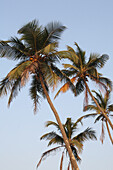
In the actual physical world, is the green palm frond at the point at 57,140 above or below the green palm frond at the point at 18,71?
below

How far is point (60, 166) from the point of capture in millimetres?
23844

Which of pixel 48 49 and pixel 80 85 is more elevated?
pixel 48 49

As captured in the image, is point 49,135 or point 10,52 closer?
point 10,52

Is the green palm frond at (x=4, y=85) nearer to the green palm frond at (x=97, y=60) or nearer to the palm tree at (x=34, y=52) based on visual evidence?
the palm tree at (x=34, y=52)

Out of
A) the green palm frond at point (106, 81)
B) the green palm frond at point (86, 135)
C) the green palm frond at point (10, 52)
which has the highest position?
the green palm frond at point (10, 52)

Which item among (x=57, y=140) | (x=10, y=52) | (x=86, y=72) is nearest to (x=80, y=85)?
(x=86, y=72)

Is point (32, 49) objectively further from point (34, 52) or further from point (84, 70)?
point (84, 70)

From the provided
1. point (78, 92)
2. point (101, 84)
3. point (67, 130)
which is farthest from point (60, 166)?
point (101, 84)

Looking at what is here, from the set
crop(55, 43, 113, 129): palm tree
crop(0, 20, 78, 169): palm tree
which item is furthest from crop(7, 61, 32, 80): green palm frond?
crop(55, 43, 113, 129): palm tree

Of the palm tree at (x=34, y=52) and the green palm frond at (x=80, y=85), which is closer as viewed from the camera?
the palm tree at (x=34, y=52)

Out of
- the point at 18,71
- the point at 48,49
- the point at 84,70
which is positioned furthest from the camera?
the point at 84,70

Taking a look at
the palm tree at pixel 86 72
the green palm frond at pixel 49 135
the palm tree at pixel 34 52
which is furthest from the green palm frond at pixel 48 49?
the green palm frond at pixel 49 135

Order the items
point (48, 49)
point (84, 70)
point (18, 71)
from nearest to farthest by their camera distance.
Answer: point (48, 49), point (18, 71), point (84, 70)

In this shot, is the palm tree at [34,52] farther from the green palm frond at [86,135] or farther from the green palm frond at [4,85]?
the green palm frond at [86,135]
